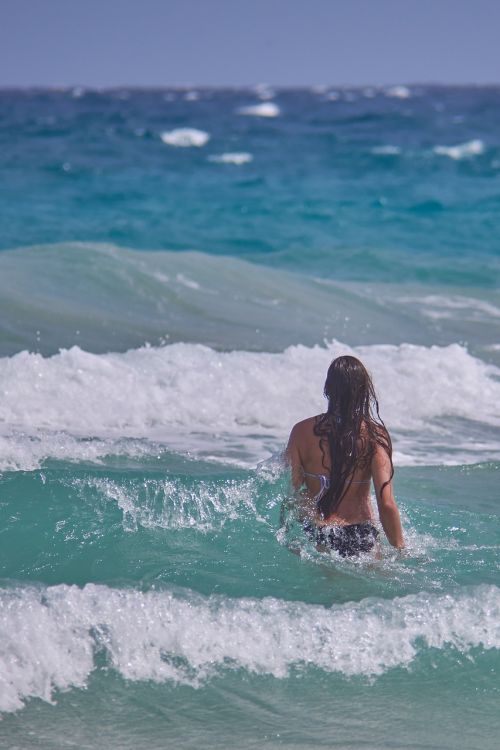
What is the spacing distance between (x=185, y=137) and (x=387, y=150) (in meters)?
7.14

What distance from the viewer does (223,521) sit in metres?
5.75

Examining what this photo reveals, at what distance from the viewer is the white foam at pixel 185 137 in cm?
3459

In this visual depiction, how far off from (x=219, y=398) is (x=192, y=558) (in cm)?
358

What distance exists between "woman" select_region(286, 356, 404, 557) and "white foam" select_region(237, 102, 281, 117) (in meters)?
42.9

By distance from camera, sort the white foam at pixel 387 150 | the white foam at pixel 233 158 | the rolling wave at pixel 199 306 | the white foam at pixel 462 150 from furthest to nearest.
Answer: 1. the white foam at pixel 462 150
2. the white foam at pixel 387 150
3. the white foam at pixel 233 158
4. the rolling wave at pixel 199 306

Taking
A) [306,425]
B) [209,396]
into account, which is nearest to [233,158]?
[209,396]

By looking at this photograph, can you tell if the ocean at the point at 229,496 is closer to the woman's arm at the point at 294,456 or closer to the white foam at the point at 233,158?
the woman's arm at the point at 294,456

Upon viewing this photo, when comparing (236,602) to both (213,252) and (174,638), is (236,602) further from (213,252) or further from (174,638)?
(213,252)

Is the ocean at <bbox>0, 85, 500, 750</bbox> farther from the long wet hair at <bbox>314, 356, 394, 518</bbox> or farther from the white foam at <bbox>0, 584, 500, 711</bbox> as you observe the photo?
the long wet hair at <bbox>314, 356, 394, 518</bbox>

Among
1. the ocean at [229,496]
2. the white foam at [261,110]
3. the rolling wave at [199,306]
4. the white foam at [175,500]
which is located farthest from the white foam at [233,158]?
the white foam at [175,500]

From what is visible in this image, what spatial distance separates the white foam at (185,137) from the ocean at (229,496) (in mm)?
14485

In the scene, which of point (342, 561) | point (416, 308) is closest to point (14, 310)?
point (416, 308)

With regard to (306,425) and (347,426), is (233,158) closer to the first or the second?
(306,425)

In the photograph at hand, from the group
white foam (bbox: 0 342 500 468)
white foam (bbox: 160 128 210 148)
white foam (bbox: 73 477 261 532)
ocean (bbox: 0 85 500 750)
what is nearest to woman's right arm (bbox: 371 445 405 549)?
ocean (bbox: 0 85 500 750)
